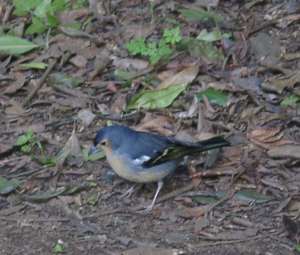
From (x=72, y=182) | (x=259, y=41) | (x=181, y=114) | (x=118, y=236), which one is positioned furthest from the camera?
(x=259, y=41)

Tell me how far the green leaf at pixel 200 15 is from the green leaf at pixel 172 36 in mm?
348

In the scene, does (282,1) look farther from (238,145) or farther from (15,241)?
(15,241)

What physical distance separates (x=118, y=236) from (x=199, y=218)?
713 millimetres

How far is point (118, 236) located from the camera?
8.41 m

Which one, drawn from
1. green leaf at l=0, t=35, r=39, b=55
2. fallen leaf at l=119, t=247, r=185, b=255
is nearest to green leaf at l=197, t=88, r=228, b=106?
green leaf at l=0, t=35, r=39, b=55

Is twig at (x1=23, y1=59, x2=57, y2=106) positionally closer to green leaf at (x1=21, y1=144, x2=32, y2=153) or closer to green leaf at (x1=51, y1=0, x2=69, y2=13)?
green leaf at (x1=21, y1=144, x2=32, y2=153)

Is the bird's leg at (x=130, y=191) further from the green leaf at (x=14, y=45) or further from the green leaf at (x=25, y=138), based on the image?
the green leaf at (x=14, y=45)

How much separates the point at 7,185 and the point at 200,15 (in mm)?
3147

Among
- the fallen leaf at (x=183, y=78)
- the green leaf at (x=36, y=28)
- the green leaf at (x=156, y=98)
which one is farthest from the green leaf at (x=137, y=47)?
the green leaf at (x=36, y=28)

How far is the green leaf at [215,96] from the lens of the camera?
9.93 meters

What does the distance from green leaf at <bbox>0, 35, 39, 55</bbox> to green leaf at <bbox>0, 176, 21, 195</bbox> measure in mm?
2033

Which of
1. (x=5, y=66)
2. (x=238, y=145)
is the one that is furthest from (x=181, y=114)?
(x=5, y=66)

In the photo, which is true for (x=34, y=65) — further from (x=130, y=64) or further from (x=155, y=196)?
(x=155, y=196)

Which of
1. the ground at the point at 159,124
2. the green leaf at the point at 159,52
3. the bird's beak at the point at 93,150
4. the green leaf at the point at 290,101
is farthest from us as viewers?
the green leaf at the point at 159,52
